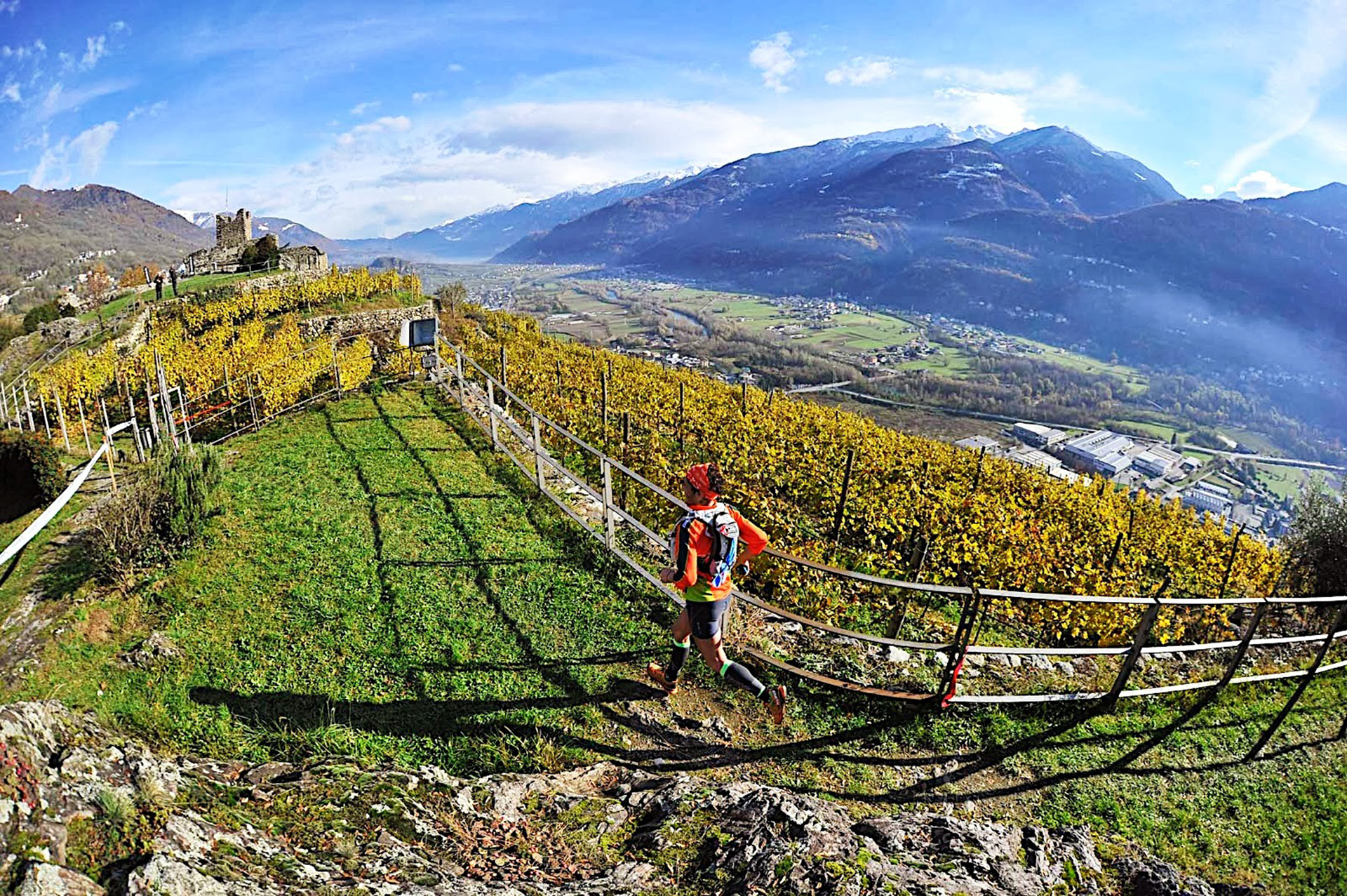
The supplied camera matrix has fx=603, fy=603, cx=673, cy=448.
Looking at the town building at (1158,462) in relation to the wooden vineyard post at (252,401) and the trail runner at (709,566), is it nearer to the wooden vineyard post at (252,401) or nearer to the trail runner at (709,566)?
the trail runner at (709,566)

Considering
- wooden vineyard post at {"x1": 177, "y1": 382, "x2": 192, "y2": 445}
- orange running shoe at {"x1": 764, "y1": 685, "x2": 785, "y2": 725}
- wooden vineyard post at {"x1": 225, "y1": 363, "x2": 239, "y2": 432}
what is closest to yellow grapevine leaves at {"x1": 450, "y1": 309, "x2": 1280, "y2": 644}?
orange running shoe at {"x1": 764, "y1": 685, "x2": 785, "y2": 725}

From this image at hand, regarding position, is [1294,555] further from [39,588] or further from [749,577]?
[39,588]

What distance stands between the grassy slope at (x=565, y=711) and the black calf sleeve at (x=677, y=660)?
13.2 inches

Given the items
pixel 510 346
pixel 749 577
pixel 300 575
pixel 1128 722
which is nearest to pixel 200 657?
pixel 300 575

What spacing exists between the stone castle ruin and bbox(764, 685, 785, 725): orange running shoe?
31.1 meters

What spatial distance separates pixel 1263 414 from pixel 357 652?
112720 mm

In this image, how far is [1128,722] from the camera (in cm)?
555

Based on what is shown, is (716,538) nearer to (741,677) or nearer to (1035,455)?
(741,677)

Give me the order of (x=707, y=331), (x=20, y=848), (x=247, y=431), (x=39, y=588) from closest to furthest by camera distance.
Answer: (x=20, y=848) → (x=39, y=588) → (x=247, y=431) → (x=707, y=331)

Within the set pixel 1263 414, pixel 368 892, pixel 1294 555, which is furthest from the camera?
pixel 1263 414

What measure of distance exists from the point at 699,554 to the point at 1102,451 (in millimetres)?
50220

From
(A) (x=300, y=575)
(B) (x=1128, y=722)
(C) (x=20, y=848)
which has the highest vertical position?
(C) (x=20, y=848)

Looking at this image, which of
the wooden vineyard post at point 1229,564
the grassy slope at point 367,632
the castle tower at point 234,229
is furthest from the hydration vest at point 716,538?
the castle tower at point 234,229

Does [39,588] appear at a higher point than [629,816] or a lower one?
higher
